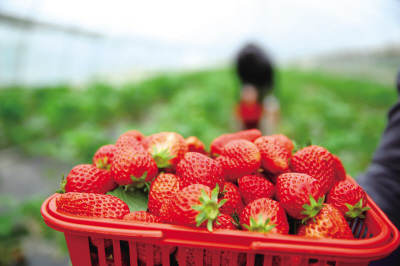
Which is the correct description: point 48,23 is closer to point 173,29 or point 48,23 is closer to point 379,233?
point 379,233

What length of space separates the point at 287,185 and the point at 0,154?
16.1ft

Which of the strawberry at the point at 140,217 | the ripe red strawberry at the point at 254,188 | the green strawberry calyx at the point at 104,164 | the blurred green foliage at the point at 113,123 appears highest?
the green strawberry calyx at the point at 104,164

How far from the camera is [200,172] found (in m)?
0.89

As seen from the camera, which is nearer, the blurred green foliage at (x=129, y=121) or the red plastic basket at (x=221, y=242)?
the red plastic basket at (x=221, y=242)

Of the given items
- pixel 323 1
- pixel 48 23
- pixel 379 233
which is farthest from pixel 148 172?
pixel 323 1

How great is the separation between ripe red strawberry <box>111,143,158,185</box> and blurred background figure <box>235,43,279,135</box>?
3672 mm

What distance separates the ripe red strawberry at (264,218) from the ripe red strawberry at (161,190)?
23 centimetres

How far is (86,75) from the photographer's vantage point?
937 centimetres

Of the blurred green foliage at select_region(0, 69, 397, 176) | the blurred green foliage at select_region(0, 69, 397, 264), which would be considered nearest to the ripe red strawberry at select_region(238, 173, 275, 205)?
the blurred green foliage at select_region(0, 69, 397, 264)

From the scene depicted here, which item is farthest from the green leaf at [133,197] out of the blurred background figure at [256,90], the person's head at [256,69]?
the person's head at [256,69]

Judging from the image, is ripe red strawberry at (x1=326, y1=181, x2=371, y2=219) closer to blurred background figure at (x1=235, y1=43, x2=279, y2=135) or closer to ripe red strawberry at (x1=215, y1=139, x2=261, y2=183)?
ripe red strawberry at (x1=215, y1=139, x2=261, y2=183)

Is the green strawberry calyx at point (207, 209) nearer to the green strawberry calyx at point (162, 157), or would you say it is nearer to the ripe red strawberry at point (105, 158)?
the green strawberry calyx at point (162, 157)

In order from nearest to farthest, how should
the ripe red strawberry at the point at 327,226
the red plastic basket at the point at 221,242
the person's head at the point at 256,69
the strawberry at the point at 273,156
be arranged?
the red plastic basket at the point at 221,242
the ripe red strawberry at the point at 327,226
the strawberry at the point at 273,156
the person's head at the point at 256,69

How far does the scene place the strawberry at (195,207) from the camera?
0.73 m
